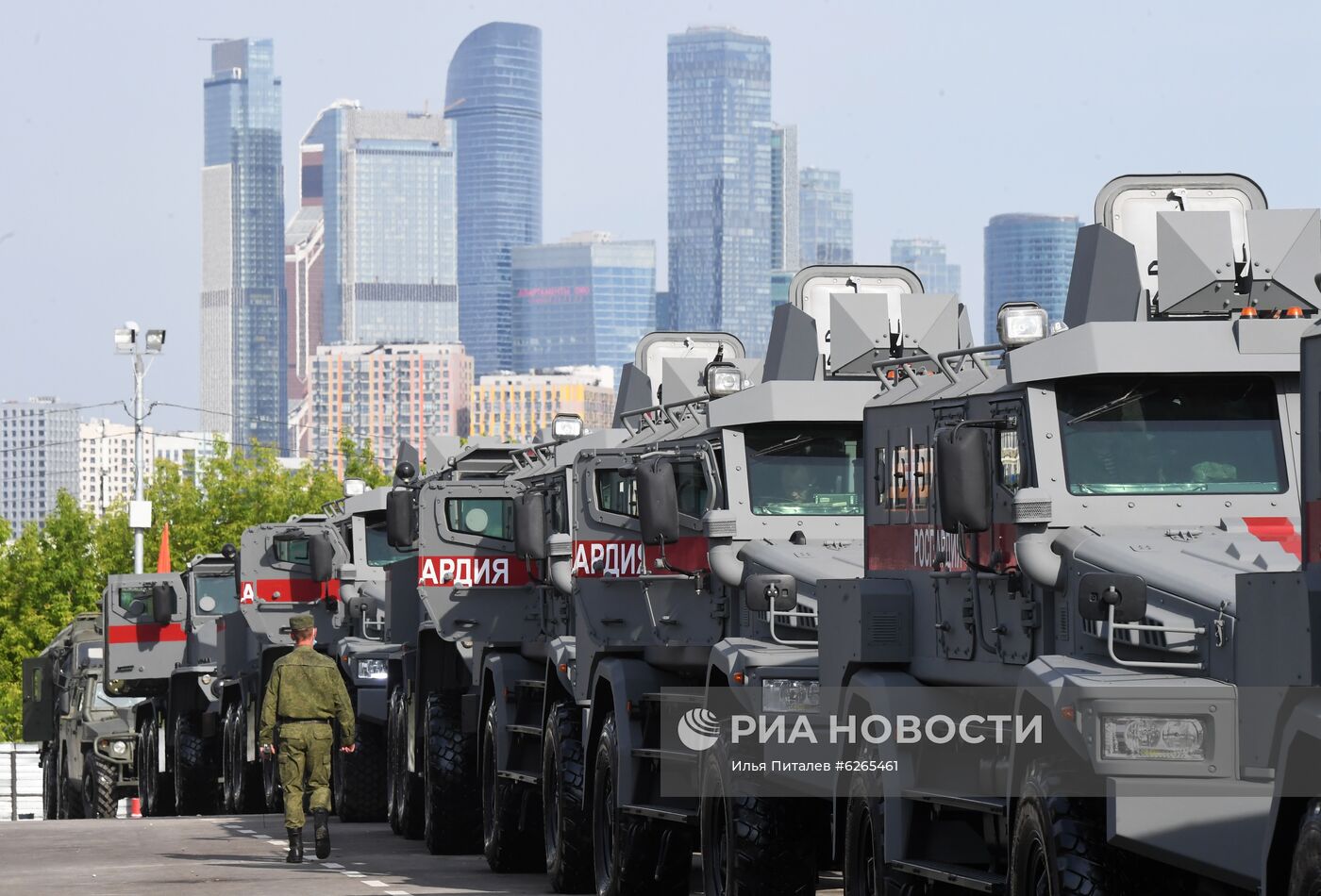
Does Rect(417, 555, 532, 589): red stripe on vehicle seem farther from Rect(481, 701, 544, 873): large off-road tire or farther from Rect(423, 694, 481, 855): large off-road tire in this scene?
Rect(481, 701, 544, 873): large off-road tire

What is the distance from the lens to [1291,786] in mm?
6773

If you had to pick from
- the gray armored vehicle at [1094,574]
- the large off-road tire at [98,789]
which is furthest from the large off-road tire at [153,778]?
the gray armored vehicle at [1094,574]

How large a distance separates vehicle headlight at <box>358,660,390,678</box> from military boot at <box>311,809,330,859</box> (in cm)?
562

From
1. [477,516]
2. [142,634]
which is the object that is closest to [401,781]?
[477,516]

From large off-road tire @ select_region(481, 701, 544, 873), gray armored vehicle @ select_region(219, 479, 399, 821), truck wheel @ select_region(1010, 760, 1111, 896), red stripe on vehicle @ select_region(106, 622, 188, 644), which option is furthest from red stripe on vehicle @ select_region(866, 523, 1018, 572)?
red stripe on vehicle @ select_region(106, 622, 188, 644)

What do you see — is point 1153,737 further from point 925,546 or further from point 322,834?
point 322,834

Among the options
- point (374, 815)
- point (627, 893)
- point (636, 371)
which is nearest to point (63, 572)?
point (374, 815)

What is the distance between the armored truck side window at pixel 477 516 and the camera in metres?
19.2

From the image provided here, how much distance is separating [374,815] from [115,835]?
2.95 m

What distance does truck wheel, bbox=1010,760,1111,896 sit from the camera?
8156 millimetres

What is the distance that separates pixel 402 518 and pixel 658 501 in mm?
6702

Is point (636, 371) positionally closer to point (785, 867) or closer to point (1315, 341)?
point (785, 867)

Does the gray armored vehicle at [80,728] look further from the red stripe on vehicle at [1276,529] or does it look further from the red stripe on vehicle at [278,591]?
the red stripe on vehicle at [1276,529]

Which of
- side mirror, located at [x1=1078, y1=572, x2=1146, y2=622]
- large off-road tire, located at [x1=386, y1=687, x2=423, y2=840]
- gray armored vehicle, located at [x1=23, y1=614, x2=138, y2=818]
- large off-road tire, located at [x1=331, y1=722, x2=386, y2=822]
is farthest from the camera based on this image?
gray armored vehicle, located at [x1=23, y1=614, x2=138, y2=818]
